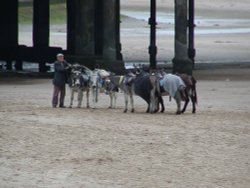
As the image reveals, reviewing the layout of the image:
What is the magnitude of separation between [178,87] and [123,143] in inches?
196

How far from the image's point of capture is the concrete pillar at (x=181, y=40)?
35.7 meters

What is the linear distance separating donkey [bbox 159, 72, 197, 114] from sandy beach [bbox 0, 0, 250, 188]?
0.38 m

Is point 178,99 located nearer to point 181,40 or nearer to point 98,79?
point 98,79

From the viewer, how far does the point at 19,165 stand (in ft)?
57.4

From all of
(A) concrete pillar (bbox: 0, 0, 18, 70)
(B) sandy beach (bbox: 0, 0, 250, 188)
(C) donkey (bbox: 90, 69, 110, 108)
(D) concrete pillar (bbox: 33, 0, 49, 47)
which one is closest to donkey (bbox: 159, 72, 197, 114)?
(B) sandy beach (bbox: 0, 0, 250, 188)

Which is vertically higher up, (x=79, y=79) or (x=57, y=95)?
(x=79, y=79)

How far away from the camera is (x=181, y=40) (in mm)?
36094

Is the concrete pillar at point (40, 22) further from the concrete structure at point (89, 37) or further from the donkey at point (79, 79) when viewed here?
the donkey at point (79, 79)

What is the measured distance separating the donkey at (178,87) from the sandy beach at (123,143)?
1.26 ft

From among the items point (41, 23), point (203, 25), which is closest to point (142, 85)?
point (41, 23)

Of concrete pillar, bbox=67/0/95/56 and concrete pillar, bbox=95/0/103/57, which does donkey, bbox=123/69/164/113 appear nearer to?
concrete pillar, bbox=67/0/95/56

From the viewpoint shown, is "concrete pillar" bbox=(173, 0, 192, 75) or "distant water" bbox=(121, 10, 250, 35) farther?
"distant water" bbox=(121, 10, 250, 35)

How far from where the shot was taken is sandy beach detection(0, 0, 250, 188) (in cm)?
1659

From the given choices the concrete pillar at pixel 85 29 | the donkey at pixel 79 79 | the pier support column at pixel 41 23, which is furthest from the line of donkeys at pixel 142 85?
the pier support column at pixel 41 23
